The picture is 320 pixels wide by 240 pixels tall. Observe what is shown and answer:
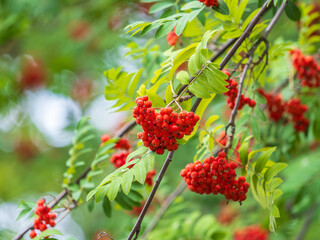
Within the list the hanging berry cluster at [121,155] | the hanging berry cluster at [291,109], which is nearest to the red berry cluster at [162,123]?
the hanging berry cluster at [121,155]

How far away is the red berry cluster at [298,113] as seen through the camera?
2.28m

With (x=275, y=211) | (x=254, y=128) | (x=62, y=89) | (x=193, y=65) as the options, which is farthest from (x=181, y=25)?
(x=62, y=89)

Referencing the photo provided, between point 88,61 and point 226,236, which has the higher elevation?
point 88,61

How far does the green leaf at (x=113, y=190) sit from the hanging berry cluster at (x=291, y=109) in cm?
123

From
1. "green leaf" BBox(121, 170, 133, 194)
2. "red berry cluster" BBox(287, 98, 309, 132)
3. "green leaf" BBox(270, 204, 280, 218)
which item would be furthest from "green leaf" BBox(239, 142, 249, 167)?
"red berry cluster" BBox(287, 98, 309, 132)

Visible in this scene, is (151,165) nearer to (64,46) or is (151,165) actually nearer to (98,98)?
(64,46)

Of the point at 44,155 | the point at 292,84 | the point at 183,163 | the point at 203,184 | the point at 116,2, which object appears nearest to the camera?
the point at 203,184

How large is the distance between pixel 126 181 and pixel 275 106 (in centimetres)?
131

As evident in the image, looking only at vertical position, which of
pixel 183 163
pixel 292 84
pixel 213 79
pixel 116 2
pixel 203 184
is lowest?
pixel 183 163

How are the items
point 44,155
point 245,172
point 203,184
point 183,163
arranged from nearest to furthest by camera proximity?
1. point 203,184
2. point 245,172
3. point 183,163
4. point 44,155

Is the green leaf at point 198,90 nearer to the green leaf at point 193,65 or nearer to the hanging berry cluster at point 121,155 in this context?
the green leaf at point 193,65

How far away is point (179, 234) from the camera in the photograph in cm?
253

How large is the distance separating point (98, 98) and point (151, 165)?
148 inches

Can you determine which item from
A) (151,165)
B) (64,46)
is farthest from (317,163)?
(64,46)
